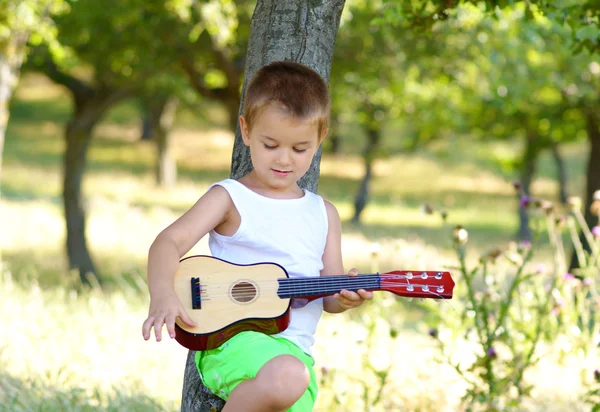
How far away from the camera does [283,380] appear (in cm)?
240

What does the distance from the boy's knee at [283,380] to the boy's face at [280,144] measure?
0.65 metres

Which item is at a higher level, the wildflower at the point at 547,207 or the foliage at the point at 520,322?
the wildflower at the point at 547,207

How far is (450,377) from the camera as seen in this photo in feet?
16.8

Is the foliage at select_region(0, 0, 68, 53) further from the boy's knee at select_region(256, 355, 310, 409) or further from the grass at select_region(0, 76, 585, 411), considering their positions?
the boy's knee at select_region(256, 355, 310, 409)

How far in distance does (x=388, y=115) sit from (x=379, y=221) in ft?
12.8

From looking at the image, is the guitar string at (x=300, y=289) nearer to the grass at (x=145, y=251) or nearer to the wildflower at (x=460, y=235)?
the wildflower at (x=460, y=235)

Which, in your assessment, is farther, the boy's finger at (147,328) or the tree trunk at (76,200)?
the tree trunk at (76,200)

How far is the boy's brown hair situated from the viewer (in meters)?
2.62

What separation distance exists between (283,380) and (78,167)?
8209mm

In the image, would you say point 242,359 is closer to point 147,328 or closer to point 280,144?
point 147,328

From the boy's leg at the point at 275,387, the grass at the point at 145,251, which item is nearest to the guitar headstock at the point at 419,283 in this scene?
the boy's leg at the point at 275,387

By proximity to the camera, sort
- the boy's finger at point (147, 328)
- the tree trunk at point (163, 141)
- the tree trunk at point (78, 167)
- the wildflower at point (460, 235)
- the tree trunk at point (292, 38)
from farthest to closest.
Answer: the tree trunk at point (163, 141)
the tree trunk at point (78, 167)
the wildflower at point (460, 235)
the tree trunk at point (292, 38)
the boy's finger at point (147, 328)

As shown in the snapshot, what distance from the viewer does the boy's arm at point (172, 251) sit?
2.41m

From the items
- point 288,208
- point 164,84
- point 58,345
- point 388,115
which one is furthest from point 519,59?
point 288,208
